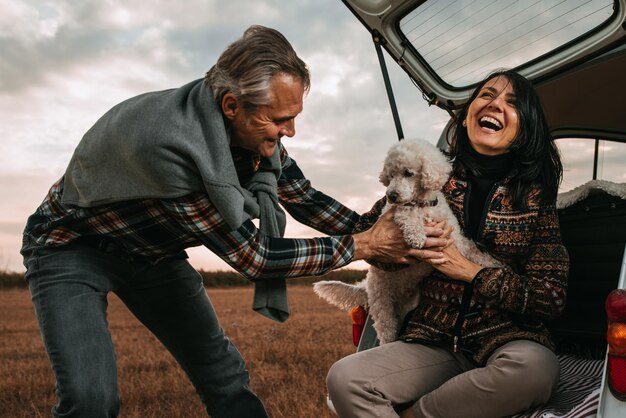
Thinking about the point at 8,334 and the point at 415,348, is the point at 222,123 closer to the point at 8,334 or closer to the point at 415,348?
the point at 415,348

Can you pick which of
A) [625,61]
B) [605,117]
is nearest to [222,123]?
[625,61]

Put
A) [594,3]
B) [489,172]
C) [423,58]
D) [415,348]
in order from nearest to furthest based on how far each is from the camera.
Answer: [415,348] → [489,172] → [594,3] → [423,58]

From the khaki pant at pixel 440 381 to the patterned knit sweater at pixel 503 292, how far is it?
0.25 ft

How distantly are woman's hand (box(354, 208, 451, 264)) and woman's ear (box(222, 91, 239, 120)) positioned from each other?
2.32ft

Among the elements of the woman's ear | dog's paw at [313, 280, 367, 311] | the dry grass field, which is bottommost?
the dry grass field

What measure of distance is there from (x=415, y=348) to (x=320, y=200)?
89 centimetres

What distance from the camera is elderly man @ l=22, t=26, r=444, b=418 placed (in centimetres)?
215

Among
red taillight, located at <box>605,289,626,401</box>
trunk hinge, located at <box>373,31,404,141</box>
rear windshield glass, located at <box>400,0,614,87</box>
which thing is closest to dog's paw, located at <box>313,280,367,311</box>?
trunk hinge, located at <box>373,31,404,141</box>

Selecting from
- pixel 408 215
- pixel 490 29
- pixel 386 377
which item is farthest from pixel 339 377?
pixel 490 29

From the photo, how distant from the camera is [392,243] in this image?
2482mm

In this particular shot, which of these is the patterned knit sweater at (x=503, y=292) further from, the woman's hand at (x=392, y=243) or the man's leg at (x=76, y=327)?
the man's leg at (x=76, y=327)

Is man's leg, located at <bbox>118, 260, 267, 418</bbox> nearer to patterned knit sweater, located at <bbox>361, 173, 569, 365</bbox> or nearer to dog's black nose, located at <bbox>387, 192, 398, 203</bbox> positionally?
patterned knit sweater, located at <bbox>361, 173, 569, 365</bbox>

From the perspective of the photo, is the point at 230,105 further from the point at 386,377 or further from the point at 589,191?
the point at 589,191

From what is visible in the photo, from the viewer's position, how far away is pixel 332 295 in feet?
10.1
